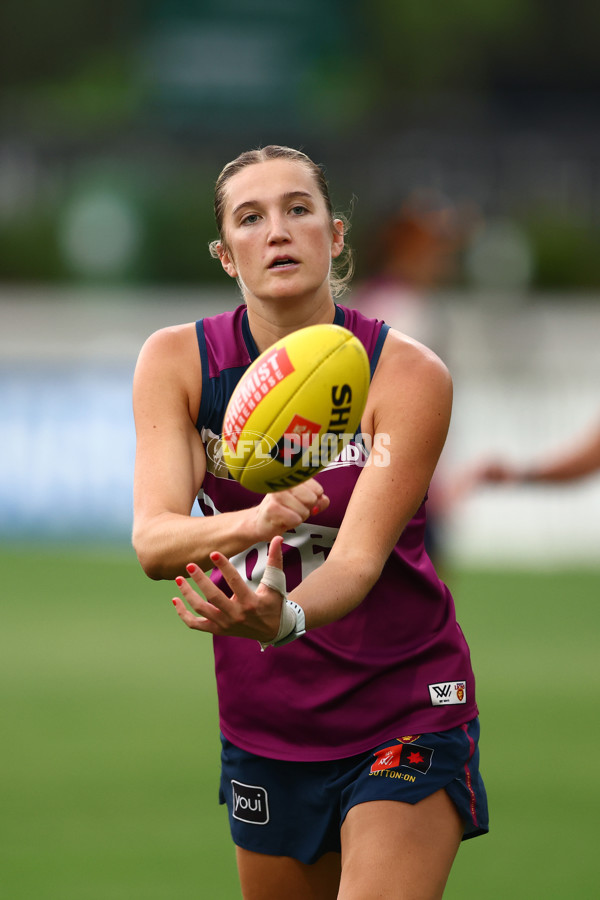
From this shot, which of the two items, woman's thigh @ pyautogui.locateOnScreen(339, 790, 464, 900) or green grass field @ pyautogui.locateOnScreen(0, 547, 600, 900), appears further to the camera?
green grass field @ pyautogui.locateOnScreen(0, 547, 600, 900)

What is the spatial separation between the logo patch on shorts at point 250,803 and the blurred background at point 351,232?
5.79 feet

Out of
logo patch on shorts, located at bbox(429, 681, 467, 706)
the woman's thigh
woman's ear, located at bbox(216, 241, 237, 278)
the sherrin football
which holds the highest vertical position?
woman's ear, located at bbox(216, 241, 237, 278)

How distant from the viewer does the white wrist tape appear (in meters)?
3.42

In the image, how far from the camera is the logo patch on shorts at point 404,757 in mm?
3893

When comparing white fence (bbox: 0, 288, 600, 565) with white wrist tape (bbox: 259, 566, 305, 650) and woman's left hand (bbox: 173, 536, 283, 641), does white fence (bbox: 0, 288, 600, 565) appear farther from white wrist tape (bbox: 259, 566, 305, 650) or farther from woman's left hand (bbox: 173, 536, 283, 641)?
woman's left hand (bbox: 173, 536, 283, 641)

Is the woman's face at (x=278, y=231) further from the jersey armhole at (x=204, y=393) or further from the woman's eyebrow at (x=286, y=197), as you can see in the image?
the jersey armhole at (x=204, y=393)

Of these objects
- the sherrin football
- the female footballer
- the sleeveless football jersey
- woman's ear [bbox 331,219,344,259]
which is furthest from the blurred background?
the sherrin football

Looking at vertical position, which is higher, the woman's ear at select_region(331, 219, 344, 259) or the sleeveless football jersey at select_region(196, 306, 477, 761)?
the woman's ear at select_region(331, 219, 344, 259)

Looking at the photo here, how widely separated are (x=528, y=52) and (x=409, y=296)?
3340 cm

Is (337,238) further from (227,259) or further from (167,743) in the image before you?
(167,743)

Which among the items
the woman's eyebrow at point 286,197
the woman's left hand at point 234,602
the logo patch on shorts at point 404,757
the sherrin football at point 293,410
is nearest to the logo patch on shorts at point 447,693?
the logo patch on shorts at point 404,757

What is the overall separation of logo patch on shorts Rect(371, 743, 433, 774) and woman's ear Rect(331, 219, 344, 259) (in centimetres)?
142

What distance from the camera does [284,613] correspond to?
3463 mm

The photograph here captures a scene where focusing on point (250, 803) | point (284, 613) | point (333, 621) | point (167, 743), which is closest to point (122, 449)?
point (167, 743)
